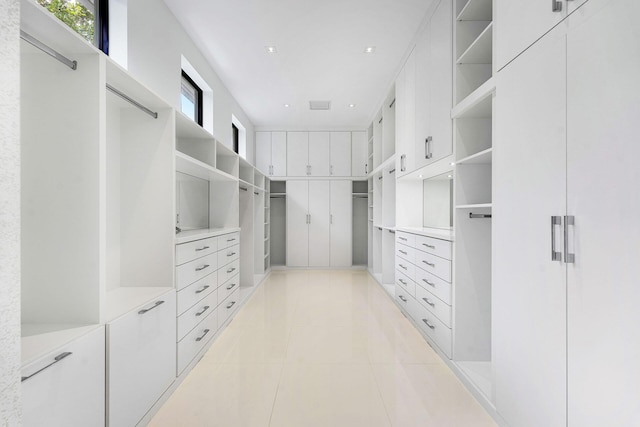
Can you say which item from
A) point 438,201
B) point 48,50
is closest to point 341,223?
point 438,201

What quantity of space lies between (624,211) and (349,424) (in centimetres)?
156

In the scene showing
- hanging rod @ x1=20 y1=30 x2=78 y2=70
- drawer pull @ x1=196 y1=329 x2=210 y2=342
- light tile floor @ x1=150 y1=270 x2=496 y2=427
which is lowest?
light tile floor @ x1=150 y1=270 x2=496 y2=427

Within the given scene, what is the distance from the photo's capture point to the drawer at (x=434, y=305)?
249cm

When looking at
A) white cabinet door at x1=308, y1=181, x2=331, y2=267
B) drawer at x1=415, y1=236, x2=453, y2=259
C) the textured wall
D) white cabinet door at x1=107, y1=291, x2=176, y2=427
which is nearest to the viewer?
the textured wall

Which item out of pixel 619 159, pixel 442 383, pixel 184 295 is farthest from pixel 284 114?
pixel 619 159

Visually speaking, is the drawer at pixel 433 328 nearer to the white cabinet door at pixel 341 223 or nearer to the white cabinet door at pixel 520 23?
the white cabinet door at pixel 520 23

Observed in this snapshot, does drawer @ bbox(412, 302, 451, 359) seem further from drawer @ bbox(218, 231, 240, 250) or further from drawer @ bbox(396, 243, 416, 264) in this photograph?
drawer @ bbox(218, 231, 240, 250)

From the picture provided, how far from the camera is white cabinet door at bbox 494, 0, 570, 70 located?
1.40 metres

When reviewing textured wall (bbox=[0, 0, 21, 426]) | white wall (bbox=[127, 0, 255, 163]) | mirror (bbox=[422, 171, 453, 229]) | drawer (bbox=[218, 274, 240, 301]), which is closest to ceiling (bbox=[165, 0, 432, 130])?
white wall (bbox=[127, 0, 255, 163])

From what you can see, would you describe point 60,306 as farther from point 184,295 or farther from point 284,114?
point 284,114

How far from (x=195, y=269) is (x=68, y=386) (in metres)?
1.28

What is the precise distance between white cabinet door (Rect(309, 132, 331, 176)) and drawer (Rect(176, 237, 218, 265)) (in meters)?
3.90

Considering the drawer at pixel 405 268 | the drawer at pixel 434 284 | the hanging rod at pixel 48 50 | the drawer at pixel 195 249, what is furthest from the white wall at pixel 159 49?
the drawer at pixel 405 268

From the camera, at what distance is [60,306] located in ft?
4.51
